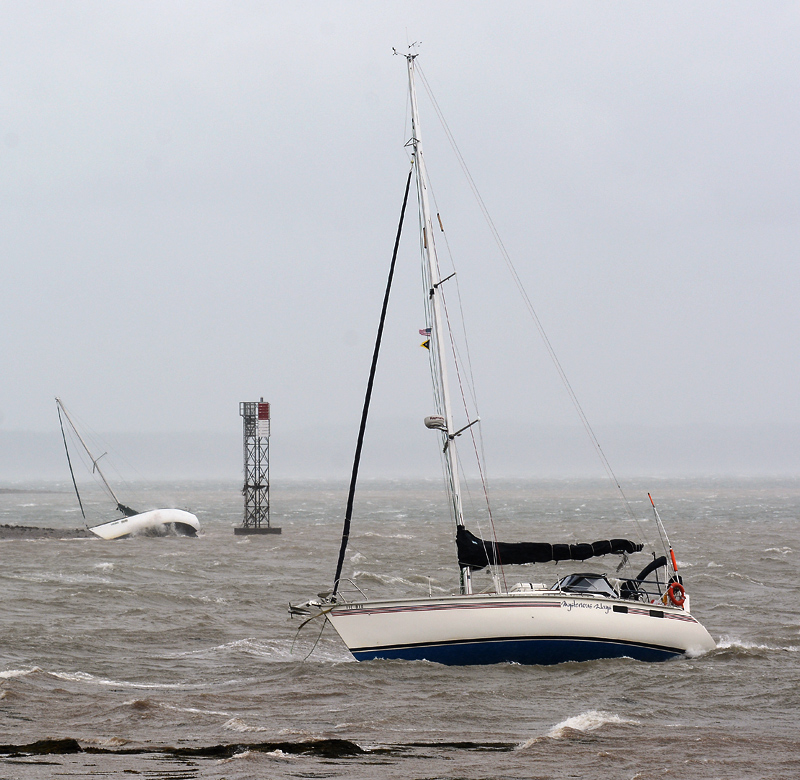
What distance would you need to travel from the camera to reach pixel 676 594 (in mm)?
23922

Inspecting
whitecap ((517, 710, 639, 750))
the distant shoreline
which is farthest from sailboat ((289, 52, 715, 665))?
the distant shoreline

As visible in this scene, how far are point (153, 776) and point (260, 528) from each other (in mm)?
60931

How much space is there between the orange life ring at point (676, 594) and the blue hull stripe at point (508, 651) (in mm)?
2067

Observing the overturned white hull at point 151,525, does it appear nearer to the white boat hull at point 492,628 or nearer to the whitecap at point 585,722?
the white boat hull at point 492,628

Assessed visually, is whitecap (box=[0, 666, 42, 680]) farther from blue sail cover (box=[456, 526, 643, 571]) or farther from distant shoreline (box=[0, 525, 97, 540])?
distant shoreline (box=[0, 525, 97, 540])

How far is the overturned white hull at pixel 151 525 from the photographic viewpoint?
68.6 metres

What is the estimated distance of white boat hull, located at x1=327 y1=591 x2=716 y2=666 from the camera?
21.5 m

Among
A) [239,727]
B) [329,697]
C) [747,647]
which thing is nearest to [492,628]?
[329,697]

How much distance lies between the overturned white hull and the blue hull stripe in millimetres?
50499

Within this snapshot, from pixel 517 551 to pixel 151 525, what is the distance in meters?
51.2

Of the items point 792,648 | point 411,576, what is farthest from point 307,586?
point 792,648

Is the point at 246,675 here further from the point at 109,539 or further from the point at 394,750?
the point at 109,539

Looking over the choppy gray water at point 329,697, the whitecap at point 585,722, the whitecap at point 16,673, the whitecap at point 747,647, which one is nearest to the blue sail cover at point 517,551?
the choppy gray water at point 329,697

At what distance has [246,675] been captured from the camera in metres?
21.5
